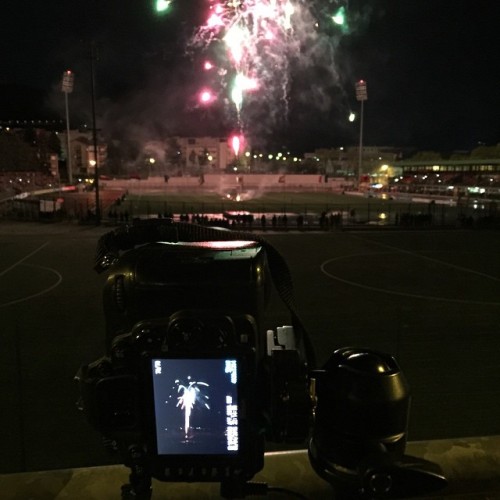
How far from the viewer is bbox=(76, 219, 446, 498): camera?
1.61m

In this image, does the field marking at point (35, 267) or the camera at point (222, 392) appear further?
the field marking at point (35, 267)

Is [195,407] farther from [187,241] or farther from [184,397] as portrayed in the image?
[187,241]

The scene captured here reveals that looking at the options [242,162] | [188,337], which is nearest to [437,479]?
[188,337]

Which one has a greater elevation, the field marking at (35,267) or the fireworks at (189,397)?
the fireworks at (189,397)

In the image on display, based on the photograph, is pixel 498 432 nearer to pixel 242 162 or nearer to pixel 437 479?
pixel 437 479

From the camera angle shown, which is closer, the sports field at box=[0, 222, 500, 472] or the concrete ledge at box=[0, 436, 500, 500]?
the concrete ledge at box=[0, 436, 500, 500]

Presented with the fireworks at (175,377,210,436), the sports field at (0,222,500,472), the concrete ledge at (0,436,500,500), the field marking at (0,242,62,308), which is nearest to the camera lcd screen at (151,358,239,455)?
the fireworks at (175,377,210,436)

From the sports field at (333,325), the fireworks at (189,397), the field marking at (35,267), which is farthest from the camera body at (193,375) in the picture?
the field marking at (35,267)

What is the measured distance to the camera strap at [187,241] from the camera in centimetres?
203

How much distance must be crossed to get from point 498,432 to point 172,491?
483cm


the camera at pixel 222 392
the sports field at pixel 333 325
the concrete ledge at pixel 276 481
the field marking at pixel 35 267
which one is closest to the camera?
the camera at pixel 222 392

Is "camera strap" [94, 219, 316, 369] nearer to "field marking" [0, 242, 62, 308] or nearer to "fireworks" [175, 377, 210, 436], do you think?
"fireworks" [175, 377, 210, 436]

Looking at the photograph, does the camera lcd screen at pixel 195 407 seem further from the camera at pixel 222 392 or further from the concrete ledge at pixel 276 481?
the concrete ledge at pixel 276 481

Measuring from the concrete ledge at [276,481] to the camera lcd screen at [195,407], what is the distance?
1.26m
